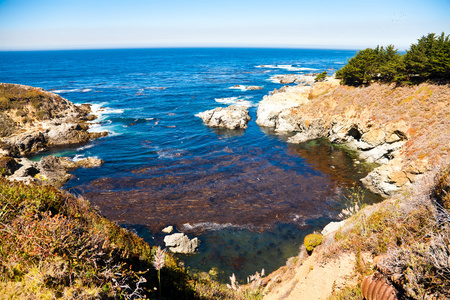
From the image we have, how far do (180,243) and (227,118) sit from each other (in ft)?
102

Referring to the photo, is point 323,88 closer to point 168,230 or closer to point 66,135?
point 168,230

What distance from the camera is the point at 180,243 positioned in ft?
54.3

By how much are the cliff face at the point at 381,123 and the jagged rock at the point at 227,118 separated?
13.0 ft

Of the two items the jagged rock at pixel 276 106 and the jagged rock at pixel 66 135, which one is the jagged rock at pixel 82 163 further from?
the jagged rock at pixel 276 106

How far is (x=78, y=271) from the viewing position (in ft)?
17.1

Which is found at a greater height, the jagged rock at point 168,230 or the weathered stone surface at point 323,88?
the weathered stone surface at point 323,88

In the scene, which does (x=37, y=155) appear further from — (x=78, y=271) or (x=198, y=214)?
(x=78, y=271)

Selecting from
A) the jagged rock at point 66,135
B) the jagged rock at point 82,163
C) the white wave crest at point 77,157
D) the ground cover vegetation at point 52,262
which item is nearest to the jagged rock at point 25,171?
the jagged rock at point 82,163

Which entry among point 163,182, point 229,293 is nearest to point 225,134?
point 163,182

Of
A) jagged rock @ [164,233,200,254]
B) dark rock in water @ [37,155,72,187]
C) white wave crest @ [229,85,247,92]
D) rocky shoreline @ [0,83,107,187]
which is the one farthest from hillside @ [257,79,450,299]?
white wave crest @ [229,85,247,92]

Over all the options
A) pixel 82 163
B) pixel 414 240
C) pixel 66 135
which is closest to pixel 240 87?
pixel 66 135

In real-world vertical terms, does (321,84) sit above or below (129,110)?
above

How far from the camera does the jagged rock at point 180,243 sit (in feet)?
53.7

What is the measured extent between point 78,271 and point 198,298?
15.8ft
